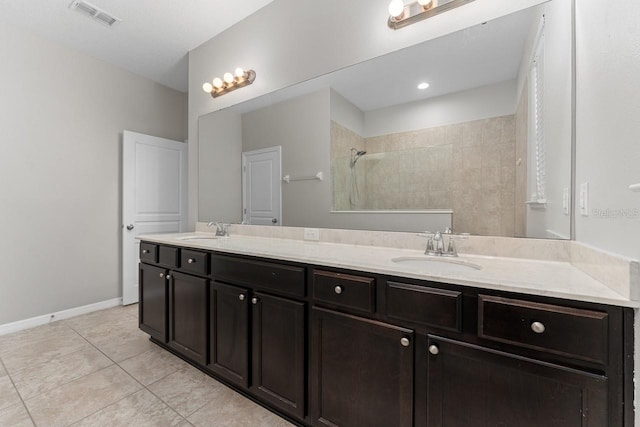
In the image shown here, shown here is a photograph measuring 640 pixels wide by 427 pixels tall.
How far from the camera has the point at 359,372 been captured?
46.6 inches

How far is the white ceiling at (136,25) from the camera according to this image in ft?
7.64

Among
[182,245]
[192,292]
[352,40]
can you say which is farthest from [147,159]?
[352,40]

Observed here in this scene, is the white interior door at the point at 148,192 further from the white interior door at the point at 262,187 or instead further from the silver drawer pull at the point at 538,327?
the silver drawer pull at the point at 538,327

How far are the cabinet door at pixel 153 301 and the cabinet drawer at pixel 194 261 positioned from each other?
0.93ft

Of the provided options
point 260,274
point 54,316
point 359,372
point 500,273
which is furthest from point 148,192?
point 500,273

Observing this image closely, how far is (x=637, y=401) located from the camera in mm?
725

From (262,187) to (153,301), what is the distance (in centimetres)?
126

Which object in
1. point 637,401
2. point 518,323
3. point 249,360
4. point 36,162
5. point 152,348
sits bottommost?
point 152,348

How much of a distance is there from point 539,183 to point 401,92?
0.88 m

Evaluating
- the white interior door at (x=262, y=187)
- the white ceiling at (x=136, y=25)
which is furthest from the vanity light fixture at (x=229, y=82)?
the white interior door at (x=262, y=187)

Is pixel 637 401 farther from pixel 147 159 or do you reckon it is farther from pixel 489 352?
pixel 147 159

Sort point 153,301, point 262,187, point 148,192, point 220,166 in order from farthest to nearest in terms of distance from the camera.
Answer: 1. point 148,192
2. point 220,166
3. point 262,187
4. point 153,301

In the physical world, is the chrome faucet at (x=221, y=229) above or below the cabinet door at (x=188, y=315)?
above

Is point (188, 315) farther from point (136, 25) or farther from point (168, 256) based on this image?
point (136, 25)
